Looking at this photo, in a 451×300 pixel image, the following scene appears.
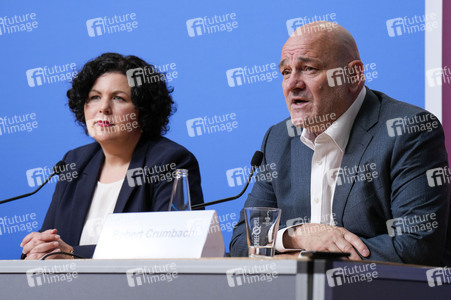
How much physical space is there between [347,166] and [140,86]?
1195 millimetres

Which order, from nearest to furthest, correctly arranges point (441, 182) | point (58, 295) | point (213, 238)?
1. point (58, 295)
2. point (213, 238)
3. point (441, 182)

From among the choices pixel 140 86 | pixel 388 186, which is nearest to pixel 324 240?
pixel 388 186

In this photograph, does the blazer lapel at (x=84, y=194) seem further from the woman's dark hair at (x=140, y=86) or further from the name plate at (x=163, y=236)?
the name plate at (x=163, y=236)

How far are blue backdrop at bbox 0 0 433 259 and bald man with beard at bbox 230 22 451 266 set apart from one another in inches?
25.0

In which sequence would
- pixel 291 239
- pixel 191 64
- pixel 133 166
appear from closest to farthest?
pixel 291 239 → pixel 133 166 → pixel 191 64

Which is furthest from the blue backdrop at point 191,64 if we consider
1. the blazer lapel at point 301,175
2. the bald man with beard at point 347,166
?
the blazer lapel at point 301,175

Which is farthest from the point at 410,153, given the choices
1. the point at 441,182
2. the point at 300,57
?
the point at 300,57

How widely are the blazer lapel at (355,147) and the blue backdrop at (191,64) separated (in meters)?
0.72

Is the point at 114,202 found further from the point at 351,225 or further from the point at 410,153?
the point at 410,153

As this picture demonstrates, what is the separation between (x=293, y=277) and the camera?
3.42 feet

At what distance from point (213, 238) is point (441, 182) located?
780 mm

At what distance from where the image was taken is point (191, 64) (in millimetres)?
3070

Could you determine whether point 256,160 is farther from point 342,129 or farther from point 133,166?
point 133,166

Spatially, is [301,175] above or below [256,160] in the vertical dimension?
below
